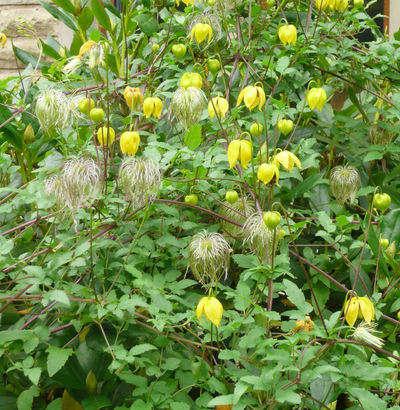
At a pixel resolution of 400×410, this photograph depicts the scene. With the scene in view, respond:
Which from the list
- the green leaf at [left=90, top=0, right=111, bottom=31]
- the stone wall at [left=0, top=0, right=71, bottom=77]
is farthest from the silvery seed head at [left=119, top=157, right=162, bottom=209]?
the stone wall at [left=0, top=0, right=71, bottom=77]

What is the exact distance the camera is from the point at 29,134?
1.89 m

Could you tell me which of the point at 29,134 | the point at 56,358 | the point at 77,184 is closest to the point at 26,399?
the point at 56,358

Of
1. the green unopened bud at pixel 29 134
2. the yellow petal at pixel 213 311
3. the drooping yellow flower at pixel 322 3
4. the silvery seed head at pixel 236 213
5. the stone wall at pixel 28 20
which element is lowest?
the stone wall at pixel 28 20

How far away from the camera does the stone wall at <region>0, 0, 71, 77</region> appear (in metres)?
3.26

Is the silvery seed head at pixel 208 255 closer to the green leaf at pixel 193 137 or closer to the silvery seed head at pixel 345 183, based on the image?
the green leaf at pixel 193 137

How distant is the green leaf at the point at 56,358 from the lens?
124 centimetres

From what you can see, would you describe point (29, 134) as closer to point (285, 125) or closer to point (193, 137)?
point (193, 137)

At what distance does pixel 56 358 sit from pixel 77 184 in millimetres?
271

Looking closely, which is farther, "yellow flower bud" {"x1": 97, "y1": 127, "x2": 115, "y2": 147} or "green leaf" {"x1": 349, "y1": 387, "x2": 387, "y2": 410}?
"yellow flower bud" {"x1": 97, "y1": 127, "x2": 115, "y2": 147}

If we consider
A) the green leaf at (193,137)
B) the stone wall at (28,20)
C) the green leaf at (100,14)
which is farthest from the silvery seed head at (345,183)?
the stone wall at (28,20)

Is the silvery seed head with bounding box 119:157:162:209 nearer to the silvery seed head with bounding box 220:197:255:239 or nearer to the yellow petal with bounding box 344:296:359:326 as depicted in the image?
the silvery seed head with bounding box 220:197:255:239

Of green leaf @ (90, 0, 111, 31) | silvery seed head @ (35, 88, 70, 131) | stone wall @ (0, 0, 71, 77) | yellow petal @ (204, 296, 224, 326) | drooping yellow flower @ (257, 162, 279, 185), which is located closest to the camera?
yellow petal @ (204, 296, 224, 326)

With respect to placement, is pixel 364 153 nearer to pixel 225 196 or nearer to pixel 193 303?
pixel 225 196

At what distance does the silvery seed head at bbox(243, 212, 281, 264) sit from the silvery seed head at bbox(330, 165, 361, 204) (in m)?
0.33
